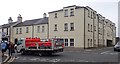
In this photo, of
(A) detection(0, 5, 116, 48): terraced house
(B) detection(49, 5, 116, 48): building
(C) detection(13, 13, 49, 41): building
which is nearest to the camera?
(B) detection(49, 5, 116, 48): building

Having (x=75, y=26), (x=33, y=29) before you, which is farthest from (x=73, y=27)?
(x=33, y=29)

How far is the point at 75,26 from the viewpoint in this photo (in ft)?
129

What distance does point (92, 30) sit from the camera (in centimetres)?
4344

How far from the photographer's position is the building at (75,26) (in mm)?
38594

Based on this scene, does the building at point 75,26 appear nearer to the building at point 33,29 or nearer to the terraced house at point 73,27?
the terraced house at point 73,27

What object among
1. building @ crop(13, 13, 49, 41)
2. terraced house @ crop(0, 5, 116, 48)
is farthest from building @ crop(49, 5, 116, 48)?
building @ crop(13, 13, 49, 41)

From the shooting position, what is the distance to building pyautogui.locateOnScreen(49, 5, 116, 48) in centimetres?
3859

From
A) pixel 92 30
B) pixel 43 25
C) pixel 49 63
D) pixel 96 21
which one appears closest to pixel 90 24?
pixel 92 30

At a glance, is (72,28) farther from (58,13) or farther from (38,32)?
(38,32)

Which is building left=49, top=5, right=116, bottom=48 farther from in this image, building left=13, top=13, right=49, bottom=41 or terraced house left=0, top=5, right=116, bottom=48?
building left=13, top=13, right=49, bottom=41

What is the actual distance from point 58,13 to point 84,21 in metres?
6.56

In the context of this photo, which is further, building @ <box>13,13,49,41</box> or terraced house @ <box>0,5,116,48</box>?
building @ <box>13,13,49,41</box>

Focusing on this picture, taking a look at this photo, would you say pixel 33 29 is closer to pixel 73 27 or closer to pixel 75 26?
pixel 73 27

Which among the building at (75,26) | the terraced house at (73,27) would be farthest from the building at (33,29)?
the building at (75,26)
